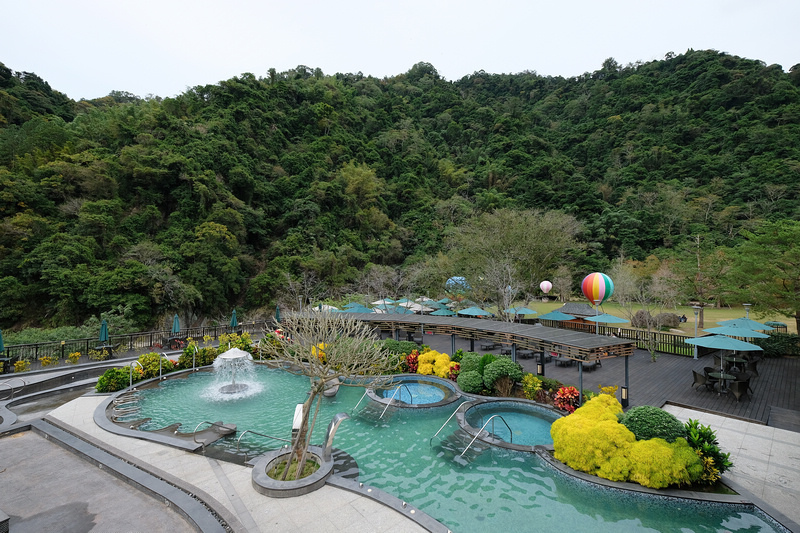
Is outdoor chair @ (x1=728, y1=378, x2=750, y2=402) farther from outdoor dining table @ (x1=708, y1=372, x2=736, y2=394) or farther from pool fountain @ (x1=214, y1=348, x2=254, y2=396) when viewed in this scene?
pool fountain @ (x1=214, y1=348, x2=254, y2=396)

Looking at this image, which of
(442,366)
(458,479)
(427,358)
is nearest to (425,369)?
(427,358)

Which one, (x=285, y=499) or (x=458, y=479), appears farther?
(x=458, y=479)

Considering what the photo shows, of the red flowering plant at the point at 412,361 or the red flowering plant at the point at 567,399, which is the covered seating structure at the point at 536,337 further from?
the red flowering plant at the point at 412,361

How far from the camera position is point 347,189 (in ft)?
149

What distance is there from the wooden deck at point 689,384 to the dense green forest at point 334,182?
37.2ft

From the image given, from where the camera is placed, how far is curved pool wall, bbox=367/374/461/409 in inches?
425

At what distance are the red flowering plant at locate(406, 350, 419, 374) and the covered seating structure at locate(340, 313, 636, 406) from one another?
4.15 feet

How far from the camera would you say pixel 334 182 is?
43.6 metres

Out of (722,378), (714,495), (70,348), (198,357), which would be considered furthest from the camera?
(70,348)

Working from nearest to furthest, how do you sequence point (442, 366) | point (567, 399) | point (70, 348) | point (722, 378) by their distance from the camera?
1. point (567, 399)
2. point (722, 378)
3. point (442, 366)
4. point (70, 348)

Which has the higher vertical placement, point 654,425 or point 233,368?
point 654,425

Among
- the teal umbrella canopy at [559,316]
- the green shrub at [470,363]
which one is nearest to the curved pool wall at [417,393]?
the green shrub at [470,363]

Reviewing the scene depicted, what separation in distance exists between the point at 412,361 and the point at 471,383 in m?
3.40

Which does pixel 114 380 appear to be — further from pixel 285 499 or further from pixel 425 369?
pixel 425 369
